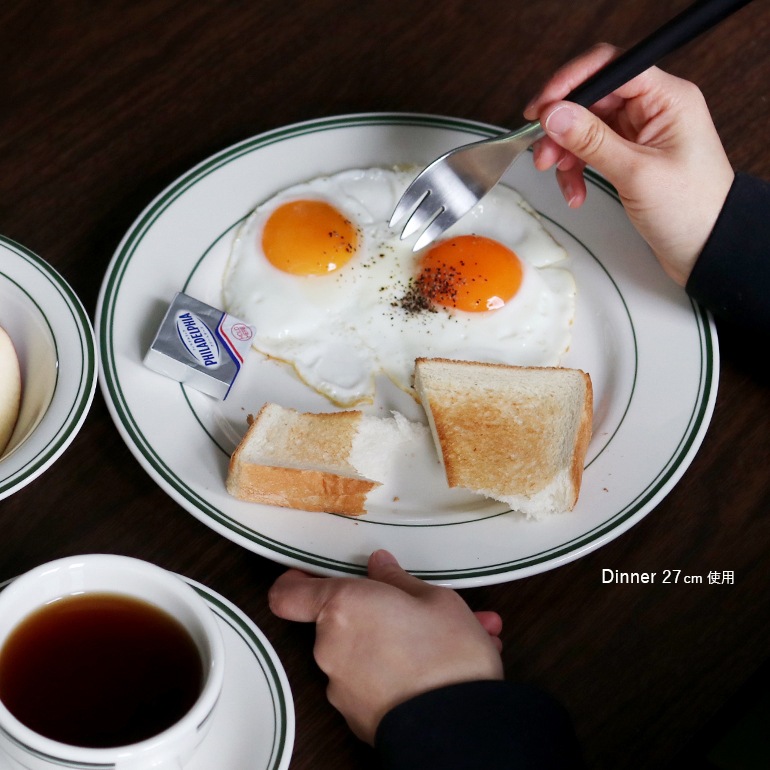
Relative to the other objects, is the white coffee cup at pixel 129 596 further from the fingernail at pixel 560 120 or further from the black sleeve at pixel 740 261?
the black sleeve at pixel 740 261

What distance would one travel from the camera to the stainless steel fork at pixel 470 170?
1.63m

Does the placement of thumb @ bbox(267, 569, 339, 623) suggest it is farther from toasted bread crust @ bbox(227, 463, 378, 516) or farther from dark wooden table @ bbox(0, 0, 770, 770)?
toasted bread crust @ bbox(227, 463, 378, 516)

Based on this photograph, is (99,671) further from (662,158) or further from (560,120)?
(662,158)

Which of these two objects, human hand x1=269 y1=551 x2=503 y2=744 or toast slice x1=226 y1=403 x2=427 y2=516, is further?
toast slice x1=226 y1=403 x2=427 y2=516

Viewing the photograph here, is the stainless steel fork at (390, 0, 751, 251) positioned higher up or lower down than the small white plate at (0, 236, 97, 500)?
lower down

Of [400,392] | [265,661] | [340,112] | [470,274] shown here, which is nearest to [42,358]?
[265,661]

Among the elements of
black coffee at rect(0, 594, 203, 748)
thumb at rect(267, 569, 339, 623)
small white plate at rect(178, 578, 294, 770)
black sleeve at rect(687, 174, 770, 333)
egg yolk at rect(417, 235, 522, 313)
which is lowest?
black sleeve at rect(687, 174, 770, 333)

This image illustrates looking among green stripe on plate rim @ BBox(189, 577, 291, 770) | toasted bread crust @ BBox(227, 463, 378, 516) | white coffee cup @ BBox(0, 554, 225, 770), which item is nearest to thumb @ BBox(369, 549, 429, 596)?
toasted bread crust @ BBox(227, 463, 378, 516)

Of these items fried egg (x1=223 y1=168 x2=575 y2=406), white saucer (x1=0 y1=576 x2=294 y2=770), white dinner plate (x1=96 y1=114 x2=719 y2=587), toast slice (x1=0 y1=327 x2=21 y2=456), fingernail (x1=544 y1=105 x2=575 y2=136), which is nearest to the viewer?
white saucer (x1=0 y1=576 x2=294 y2=770)

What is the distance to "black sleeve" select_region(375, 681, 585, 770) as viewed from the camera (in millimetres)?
1199

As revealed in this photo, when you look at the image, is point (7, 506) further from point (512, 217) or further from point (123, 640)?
point (512, 217)

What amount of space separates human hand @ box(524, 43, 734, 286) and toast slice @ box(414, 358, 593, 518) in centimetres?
35

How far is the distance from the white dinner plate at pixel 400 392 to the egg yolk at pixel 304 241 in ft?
0.26

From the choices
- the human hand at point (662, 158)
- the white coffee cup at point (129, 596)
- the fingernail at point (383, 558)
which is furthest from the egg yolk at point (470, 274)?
the white coffee cup at point (129, 596)
